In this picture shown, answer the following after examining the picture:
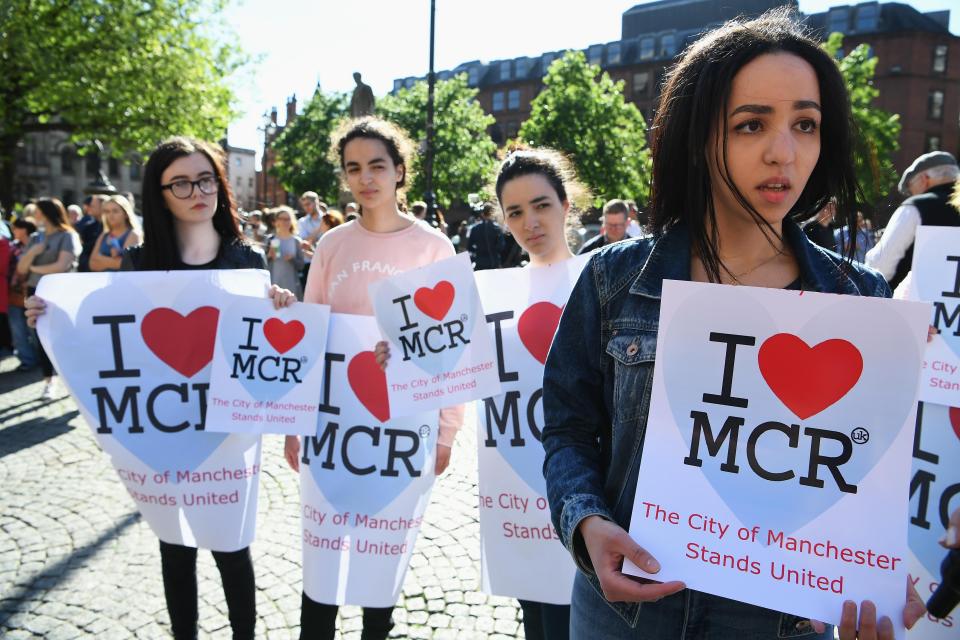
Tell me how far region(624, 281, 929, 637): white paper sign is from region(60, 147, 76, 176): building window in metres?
63.2

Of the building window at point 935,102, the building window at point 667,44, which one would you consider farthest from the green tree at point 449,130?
the building window at point 935,102

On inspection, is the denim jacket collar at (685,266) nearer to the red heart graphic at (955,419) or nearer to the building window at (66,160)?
the red heart graphic at (955,419)

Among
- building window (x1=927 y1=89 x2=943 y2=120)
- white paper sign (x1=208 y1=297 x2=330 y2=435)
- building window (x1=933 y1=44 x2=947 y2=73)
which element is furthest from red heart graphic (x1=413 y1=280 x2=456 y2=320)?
building window (x1=933 y1=44 x2=947 y2=73)

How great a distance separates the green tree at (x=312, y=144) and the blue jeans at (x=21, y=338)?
120 ft

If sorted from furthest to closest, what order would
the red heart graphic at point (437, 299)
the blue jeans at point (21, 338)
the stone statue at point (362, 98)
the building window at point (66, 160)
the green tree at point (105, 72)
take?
the building window at point (66, 160), the green tree at point (105, 72), the stone statue at point (362, 98), the blue jeans at point (21, 338), the red heart graphic at point (437, 299)

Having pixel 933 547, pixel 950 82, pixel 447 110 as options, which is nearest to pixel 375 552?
pixel 933 547

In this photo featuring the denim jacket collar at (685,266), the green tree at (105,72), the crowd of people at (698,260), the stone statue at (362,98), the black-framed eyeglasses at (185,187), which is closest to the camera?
the crowd of people at (698,260)

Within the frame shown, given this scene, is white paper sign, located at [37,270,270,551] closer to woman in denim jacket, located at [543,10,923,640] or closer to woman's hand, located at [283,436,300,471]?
woman's hand, located at [283,436,300,471]

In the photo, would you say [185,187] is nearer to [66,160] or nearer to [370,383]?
[370,383]

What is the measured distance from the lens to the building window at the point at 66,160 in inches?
2067

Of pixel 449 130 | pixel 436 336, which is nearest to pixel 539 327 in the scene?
pixel 436 336

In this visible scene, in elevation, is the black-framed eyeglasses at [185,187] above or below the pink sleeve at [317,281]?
above

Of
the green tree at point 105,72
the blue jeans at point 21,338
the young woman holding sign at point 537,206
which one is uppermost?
the green tree at point 105,72

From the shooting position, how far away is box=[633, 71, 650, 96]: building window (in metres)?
54.3
